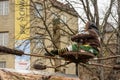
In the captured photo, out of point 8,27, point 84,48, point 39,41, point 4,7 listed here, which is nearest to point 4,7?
point 4,7

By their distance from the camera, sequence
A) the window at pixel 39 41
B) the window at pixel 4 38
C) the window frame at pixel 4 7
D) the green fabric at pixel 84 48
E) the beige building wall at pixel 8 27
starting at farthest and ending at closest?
the window frame at pixel 4 7 < the window at pixel 4 38 < the beige building wall at pixel 8 27 < the window at pixel 39 41 < the green fabric at pixel 84 48

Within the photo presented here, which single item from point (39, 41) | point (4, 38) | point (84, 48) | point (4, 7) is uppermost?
point (4, 7)

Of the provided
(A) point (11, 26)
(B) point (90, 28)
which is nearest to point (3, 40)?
(A) point (11, 26)

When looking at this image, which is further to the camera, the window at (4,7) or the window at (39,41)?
the window at (4,7)

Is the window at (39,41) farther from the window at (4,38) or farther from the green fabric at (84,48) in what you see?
the window at (4,38)

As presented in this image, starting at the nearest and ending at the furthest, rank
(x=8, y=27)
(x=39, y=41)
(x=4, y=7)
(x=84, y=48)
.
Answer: (x=84, y=48) < (x=39, y=41) < (x=8, y=27) < (x=4, y=7)

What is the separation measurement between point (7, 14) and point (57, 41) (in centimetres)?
2183

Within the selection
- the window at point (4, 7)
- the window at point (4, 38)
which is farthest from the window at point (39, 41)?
the window at point (4, 7)

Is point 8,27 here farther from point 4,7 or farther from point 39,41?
point 39,41

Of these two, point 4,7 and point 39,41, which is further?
point 4,7

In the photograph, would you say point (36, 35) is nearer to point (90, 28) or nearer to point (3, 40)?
point (90, 28)

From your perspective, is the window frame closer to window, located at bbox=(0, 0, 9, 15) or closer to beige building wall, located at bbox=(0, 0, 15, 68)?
window, located at bbox=(0, 0, 9, 15)

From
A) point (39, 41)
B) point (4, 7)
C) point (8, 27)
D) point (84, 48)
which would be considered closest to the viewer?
A: point (84, 48)

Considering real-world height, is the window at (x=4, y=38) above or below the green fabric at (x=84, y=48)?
below
